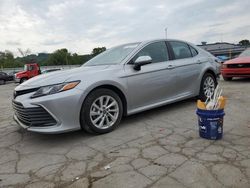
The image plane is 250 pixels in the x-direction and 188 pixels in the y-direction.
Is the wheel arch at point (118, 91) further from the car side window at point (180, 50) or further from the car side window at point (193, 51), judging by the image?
the car side window at point (193, 51)

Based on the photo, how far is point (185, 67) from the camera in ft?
17.2

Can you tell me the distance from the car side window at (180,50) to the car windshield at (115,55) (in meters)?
0.94

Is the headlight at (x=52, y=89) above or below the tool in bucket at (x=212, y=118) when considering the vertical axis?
above

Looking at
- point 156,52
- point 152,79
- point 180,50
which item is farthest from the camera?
point 180,50

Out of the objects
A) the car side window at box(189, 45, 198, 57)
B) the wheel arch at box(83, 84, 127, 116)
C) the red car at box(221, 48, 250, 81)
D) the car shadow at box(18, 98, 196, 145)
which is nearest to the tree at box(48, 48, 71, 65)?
the red car at box(221, 48, 250, 81)

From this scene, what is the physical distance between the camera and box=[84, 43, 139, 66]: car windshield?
4.51 metres

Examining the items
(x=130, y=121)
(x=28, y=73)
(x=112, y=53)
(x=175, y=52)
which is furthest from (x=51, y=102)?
(x=28, y=73)

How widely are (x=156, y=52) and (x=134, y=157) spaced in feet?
8.08

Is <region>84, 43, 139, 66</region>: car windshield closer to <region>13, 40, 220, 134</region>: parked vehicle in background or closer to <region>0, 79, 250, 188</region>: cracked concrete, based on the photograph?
<region>13, 40, 220, 134</region>: parked vehicle in background

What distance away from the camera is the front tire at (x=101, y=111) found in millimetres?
3703

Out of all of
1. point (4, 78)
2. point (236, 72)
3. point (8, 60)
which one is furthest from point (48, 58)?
point (236, 72)

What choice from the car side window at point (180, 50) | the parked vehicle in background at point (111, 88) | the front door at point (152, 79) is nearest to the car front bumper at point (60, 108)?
the parked vehicle in background at point (111, 88)

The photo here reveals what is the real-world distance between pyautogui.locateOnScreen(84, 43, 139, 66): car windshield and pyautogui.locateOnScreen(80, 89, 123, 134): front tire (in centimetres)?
75

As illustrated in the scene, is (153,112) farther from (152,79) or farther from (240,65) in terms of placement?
(240,65)
